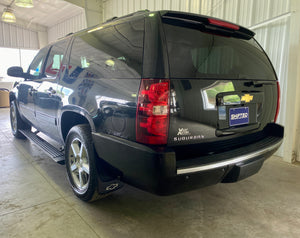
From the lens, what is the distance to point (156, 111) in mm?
1471

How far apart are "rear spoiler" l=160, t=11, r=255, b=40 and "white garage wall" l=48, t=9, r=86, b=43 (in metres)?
7.54

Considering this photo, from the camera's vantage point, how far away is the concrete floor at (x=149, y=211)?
6.23 feet

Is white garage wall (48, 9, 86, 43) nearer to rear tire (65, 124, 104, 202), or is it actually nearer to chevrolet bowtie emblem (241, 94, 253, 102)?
rear tire (65, 124, 104, 202)

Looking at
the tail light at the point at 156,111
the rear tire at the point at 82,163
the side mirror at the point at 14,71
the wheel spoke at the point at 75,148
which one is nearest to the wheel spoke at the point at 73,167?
the rear tire at the point at 82,163

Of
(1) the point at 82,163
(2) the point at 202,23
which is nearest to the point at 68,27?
(1) the point at 82,163

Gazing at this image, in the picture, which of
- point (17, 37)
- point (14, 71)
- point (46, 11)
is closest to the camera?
point (14, 71)

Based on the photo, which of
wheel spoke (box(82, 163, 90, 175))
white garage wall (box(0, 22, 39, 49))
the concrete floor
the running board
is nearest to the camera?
the concrete floor

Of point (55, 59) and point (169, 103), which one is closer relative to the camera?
point (169, 103)

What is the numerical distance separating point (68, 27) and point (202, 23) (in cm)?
991

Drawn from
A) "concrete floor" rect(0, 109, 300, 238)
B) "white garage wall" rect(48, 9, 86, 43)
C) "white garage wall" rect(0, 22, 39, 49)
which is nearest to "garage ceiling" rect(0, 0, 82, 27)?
"white garage wall" rect(48, 9, 86, 43)

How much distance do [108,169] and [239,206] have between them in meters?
1.36

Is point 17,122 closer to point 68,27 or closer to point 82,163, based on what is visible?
point 82,163

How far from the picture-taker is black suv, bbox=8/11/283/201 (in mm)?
1496

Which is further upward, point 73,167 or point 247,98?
point 247,98
